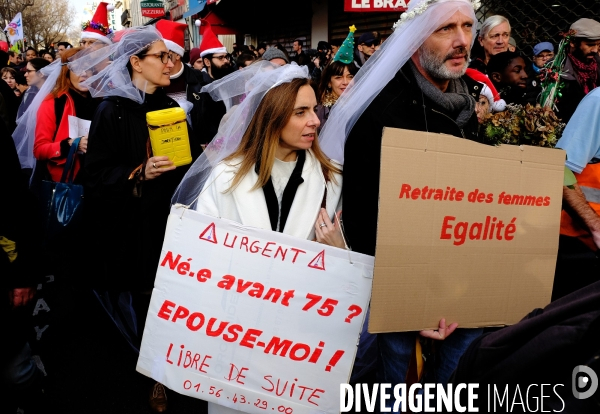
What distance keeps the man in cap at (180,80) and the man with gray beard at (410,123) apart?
2939mm

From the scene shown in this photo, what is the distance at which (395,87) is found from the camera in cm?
233

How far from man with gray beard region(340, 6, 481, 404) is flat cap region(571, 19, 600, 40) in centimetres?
218

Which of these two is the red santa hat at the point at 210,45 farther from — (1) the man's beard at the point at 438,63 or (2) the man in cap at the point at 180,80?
(1) the man's beard at the point at 438,63

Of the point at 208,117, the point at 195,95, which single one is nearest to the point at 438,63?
the point at 208,117

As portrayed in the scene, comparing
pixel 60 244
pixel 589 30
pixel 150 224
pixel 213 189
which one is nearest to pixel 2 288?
pixel 213 189

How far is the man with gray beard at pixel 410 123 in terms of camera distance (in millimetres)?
2248

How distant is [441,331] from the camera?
206cm

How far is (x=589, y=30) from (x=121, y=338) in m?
4.27

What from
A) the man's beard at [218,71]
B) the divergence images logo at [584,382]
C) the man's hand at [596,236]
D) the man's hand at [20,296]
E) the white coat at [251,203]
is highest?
the man's beard at [218,71]

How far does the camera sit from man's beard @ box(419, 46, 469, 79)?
7.55 feet

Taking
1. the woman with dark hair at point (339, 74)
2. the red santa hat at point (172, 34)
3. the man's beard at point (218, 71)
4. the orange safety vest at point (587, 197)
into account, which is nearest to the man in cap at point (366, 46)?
the woman with dark hair at point (339, 74)

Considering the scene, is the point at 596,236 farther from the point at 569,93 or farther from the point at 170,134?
the point at 170,134

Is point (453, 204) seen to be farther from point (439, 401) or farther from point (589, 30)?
point (589, 30)

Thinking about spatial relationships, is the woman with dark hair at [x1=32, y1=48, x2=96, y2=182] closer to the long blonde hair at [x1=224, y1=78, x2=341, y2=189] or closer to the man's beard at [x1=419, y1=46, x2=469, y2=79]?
the long blonde hair at [x1=224, y1=78, x2=341, y2=189]
